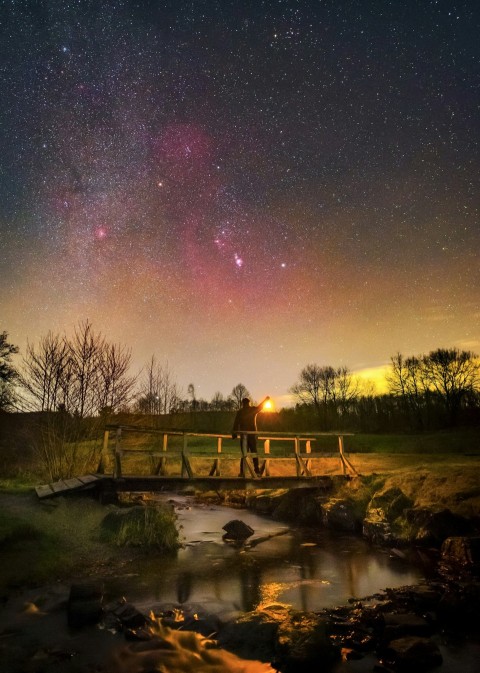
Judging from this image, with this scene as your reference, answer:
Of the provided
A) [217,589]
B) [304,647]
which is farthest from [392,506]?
[304,647]

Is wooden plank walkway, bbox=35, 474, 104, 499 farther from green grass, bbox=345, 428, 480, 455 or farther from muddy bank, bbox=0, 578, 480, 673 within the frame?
green grass, bbox=345, 428, 480, 455

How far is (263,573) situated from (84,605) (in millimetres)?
4597

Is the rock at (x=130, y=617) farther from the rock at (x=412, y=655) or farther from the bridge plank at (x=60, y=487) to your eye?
the bridge plank at (x=60, y=487)

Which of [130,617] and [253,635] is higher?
[130,617]

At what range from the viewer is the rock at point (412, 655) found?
548 cm

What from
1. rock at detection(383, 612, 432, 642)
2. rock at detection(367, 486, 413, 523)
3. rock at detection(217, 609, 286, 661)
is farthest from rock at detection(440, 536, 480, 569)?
rock at detection(217, 609, 286, 661)

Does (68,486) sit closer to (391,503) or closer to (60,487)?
(60,487)

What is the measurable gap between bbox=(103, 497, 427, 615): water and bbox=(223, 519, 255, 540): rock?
26cm

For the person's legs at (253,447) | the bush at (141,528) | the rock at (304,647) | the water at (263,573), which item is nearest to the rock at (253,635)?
the rock at (304,647)

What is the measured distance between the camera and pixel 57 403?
17594 millimetres

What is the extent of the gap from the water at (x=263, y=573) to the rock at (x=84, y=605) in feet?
3.17

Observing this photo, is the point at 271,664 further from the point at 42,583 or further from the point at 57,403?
the point at 57,403

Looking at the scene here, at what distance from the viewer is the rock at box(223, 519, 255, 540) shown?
13527 millimetres

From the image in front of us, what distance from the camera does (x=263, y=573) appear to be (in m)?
10.0
